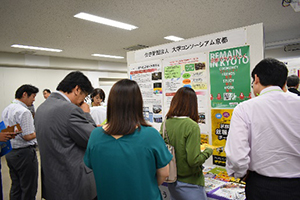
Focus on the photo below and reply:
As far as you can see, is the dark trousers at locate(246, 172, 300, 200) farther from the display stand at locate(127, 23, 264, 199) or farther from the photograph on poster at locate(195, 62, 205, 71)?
the photograph on poster at locate(195, 62, 205, 71)

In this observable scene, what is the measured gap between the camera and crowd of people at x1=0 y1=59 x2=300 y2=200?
1.04 metres

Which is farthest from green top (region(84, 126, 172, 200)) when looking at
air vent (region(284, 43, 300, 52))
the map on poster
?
air vent (region(284, 43, 300, 52))

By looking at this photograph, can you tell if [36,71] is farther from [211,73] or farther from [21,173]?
[211,73]

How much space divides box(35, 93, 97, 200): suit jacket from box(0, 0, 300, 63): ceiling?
89.9 inches

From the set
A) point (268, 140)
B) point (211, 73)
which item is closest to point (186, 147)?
point (268, 140)

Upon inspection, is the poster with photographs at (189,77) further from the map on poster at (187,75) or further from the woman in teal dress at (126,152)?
the woman in teal dress at (126,152)

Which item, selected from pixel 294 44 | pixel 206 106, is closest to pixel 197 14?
pixel 206 106

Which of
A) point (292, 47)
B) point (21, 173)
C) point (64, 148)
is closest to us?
point (64, 148)

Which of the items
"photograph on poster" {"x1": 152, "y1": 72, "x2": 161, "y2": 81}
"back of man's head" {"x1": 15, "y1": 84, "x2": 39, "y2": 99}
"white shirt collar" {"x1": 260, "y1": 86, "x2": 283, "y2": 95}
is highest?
"photograph on poster" {"x1": 152, "y1": 72, "x2": 161, "y2": 81}

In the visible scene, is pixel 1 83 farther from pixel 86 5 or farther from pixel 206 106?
pixel 206 106

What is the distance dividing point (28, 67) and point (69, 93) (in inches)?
248

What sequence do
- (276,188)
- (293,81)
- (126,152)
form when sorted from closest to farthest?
1. (126,152)
2. (276,188)
3. (293,81)

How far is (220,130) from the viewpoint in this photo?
2.13m

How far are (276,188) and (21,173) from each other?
2909 mm
